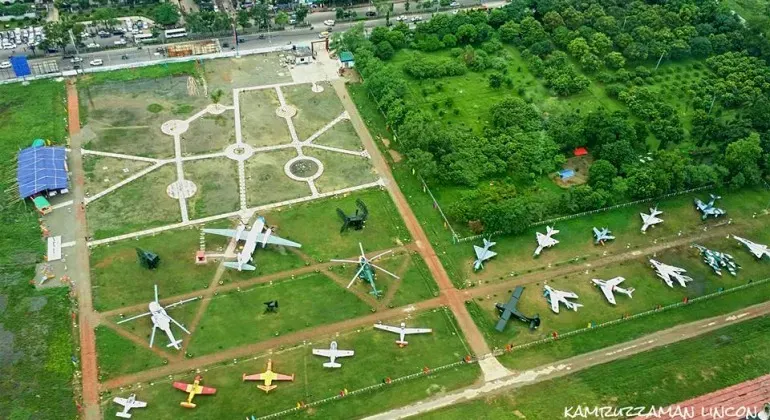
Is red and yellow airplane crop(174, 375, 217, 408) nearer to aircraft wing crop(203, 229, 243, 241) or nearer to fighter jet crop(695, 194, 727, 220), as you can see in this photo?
aircraft wing crop(203, 229, 243, 241)

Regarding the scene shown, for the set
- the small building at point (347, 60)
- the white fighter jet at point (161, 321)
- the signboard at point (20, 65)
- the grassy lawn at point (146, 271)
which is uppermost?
the signboard at point (20, 65)

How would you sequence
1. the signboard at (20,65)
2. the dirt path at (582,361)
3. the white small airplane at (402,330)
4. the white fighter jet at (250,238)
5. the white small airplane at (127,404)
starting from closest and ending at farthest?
1. the white small airplane at (127,404)
2. the dirt path at (582,361)
3. the white small airplane at (402,330)
4. the white fighter jet at (250,238)
5. the signboard at (20,65)

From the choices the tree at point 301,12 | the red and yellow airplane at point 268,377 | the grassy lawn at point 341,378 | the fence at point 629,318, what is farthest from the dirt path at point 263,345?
the tree at point 301,12

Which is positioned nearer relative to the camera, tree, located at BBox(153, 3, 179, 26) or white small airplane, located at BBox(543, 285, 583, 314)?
white small airplane, located at BBox(543, 285, 583, 314)

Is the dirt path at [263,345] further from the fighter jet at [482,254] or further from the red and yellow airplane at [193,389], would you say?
the fighter jet at [482,254]

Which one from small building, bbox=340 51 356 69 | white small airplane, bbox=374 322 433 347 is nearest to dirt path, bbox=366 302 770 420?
white small airplane, bbox=374 322 433 347

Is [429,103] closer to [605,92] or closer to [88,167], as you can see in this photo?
[605,92]

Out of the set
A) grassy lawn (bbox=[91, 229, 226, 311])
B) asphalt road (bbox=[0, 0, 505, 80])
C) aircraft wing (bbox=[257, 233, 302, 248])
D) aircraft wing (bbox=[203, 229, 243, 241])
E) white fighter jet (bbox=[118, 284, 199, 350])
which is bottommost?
white fighter jet (bbox=[118, 284, 199, 350])
